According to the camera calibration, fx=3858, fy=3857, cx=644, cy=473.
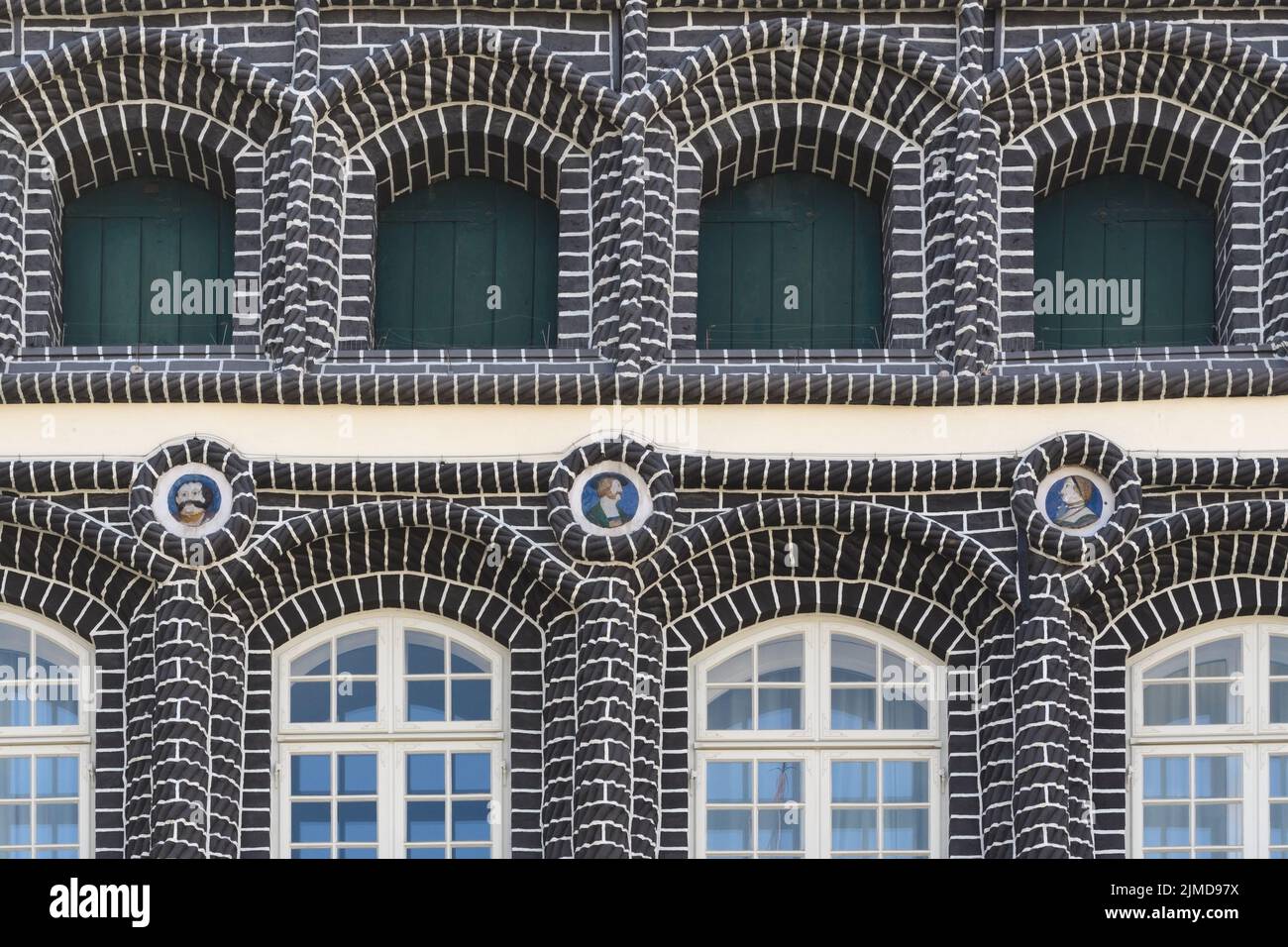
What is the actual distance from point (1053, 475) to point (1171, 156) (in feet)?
7.26

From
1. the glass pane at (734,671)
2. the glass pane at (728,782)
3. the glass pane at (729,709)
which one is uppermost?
the glass pane at (734,671)

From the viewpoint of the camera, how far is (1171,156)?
23156mm

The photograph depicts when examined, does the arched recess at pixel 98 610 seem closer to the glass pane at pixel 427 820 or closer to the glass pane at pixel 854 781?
the glass pane at pixel 427 820

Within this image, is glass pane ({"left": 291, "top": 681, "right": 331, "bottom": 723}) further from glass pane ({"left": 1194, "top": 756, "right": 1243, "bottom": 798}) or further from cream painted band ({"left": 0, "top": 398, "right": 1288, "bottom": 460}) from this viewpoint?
glass pane ({"left": 1194, "top": 756, "right": 1243, "bottom": 798})

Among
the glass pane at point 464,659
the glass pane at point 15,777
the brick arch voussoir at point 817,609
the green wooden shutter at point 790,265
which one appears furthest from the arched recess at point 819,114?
the glass pane at point 15,777

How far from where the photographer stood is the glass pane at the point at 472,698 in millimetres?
22438

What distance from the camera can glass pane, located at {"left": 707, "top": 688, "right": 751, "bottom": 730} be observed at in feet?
73.7

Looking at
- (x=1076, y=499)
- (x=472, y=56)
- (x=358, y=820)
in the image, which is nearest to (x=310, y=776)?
(x=358, y=820)

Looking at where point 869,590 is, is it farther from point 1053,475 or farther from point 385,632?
point 385,632

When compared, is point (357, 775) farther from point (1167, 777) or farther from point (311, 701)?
point (1167, 777)

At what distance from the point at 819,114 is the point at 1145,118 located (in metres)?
1.94

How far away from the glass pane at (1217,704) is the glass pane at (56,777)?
6.53 m

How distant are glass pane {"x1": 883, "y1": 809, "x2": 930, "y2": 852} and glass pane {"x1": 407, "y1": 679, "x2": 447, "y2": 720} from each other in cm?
265

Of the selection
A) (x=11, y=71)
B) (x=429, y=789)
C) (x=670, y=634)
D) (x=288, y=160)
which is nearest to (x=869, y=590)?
(x=670, y=634)
